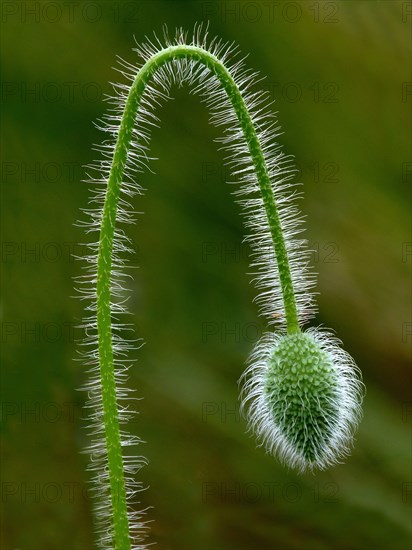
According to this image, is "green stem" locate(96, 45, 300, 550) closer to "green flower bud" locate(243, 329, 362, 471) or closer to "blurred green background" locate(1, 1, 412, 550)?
"green flower bud" locate(243, 329, 362, 471)

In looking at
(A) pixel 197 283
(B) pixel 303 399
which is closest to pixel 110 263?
(B) pixel 303 399

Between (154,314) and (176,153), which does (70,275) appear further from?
(176,153)

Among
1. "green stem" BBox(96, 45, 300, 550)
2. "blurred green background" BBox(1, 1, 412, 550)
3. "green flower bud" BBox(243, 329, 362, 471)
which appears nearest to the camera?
"green stem" BBox(96, 45, 300, 550)

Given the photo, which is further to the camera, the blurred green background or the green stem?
the blurred green background

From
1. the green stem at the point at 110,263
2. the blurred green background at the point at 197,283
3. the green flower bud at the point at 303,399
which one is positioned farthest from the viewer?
the blurred green background at the point at 197,283

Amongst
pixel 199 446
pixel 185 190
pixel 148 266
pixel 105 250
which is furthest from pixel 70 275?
pixel 105 250

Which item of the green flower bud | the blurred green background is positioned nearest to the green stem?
the green flower bud

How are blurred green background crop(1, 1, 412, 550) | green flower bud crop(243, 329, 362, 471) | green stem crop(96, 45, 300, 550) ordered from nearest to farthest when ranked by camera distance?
green stem crop(96, 45, 300, 550) < green flower bud crop(243, 329, 362, 471) < blurred green background crop(1, 1, 412, 550)

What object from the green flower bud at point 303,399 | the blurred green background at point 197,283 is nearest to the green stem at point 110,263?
the green flower bud at point 303,399

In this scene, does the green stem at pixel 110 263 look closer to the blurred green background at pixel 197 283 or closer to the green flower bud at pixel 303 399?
the green flower bud at pixel 303 399
